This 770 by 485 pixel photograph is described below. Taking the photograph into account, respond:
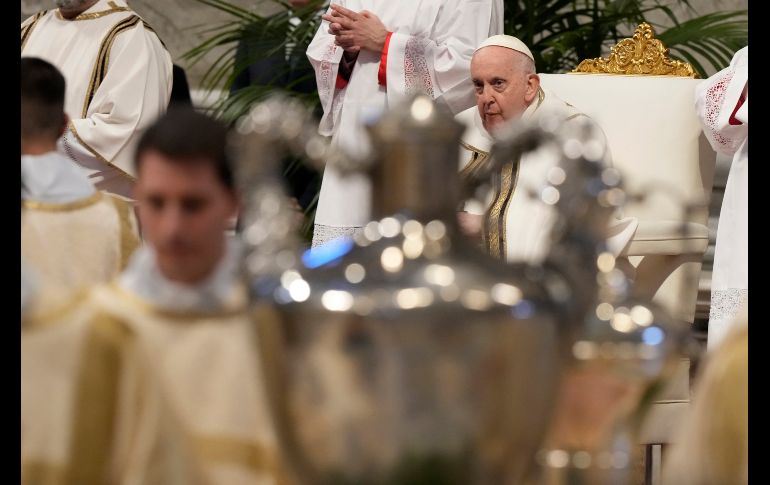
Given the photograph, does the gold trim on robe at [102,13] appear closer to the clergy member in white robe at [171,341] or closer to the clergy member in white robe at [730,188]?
the clergy member in white robe at [730,188]

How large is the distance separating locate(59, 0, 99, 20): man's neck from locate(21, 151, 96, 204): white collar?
8.82ft

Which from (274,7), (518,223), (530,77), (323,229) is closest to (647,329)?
(518,223)

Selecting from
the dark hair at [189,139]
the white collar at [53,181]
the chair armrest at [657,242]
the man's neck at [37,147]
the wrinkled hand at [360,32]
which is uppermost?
the wrinkled hand at [360,32]

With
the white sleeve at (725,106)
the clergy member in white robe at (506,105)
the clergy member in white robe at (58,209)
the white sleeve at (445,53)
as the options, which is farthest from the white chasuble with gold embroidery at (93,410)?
the white sleeve at (445,53)

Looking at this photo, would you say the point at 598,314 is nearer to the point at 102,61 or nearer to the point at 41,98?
the point at 41,98

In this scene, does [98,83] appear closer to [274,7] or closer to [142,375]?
[274,7]

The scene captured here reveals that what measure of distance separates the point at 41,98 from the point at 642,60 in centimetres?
306

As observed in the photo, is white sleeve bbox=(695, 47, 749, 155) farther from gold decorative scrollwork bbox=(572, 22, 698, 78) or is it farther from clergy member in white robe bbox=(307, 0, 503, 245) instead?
clergy member in white robe bbox=(307, 0, 503, 245)

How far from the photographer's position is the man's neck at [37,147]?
176 cm

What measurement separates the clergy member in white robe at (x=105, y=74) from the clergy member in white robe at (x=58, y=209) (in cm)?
245

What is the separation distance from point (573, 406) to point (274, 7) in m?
5.90

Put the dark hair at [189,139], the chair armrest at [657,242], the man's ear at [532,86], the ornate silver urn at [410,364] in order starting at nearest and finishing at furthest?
the ornate silver urn at [410,364], the dark hair at [189,139], the chair armrest at [657,242], the man's ear at [532,86]

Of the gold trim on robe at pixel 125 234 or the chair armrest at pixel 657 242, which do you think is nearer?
the gold trim on robe at pixel 125 234

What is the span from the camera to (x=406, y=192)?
113 centimetres
